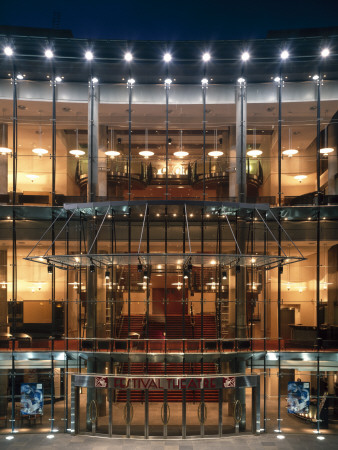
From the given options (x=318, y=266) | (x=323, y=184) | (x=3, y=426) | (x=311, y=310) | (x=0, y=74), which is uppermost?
(x=0, y=74)

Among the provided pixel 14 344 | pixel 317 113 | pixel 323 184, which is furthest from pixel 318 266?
pixel 14 344

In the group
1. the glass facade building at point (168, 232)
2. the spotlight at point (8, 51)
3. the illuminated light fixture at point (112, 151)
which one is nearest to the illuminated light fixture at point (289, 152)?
the glass facade building at point (168, 232)

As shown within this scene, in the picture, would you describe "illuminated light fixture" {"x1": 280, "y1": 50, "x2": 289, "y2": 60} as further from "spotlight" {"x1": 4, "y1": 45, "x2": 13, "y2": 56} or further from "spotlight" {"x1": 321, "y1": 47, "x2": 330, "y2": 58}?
"spotlight" {"x1": 4, "y1": 45, "x2": 13, "y2": 56}

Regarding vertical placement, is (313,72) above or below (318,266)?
above

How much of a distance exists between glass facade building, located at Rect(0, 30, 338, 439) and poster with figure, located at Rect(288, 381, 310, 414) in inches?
1.7

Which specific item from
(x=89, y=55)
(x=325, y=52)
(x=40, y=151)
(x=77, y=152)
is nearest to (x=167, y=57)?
(x=89, y=55)

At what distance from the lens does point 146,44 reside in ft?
66.5

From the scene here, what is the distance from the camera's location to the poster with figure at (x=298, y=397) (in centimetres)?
2038

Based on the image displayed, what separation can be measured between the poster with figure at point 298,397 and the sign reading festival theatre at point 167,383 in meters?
3.04

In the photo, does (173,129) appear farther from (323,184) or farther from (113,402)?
(113,402)

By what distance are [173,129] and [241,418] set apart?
12822 millimetres

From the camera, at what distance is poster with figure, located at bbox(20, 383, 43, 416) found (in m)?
20.2

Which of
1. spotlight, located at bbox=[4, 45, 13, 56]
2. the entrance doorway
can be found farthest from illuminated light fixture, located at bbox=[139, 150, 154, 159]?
the entrance doorway

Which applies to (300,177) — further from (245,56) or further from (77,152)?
(77,152)
